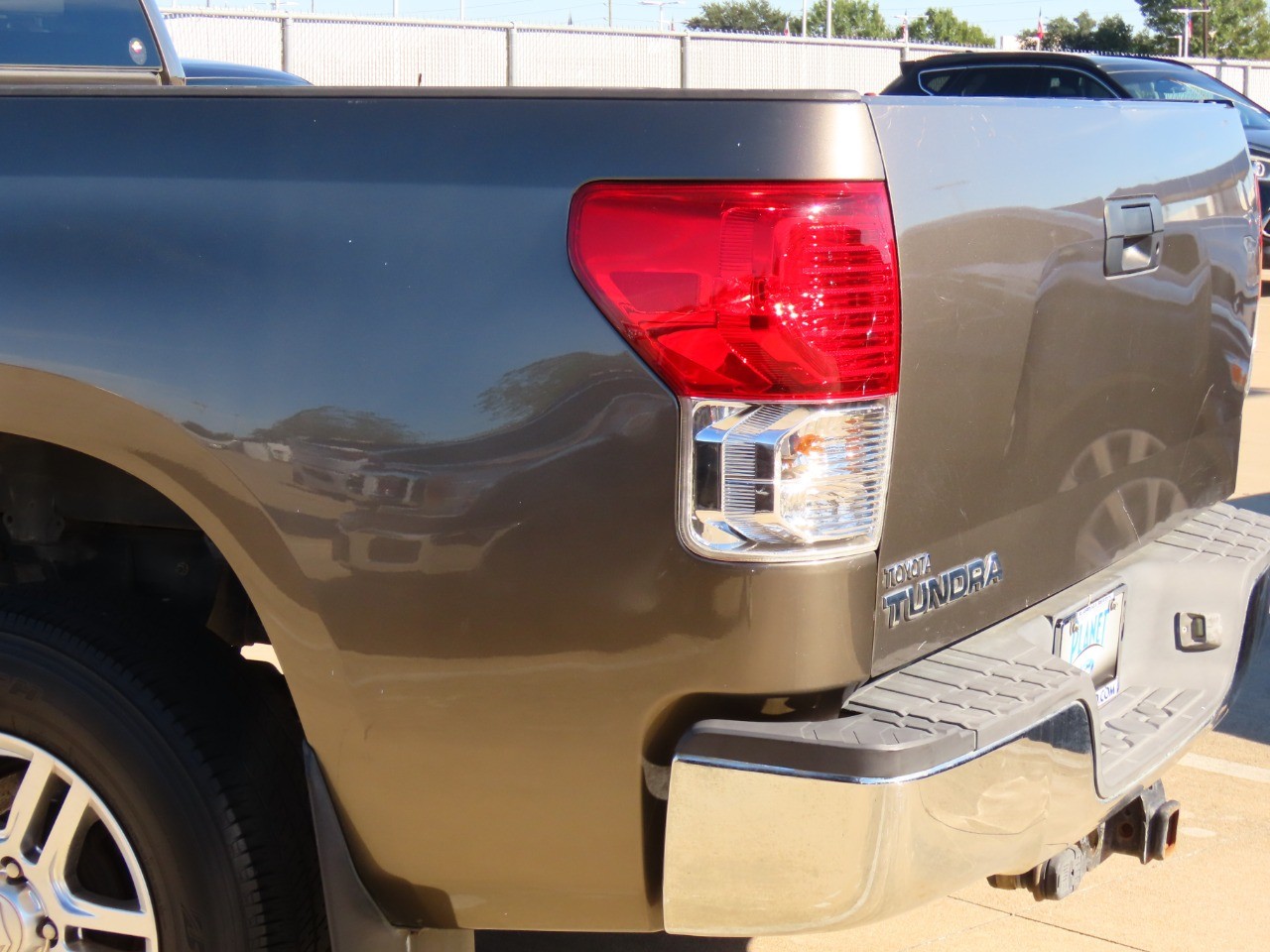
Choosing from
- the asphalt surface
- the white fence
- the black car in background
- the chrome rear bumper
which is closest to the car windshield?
the black car in background

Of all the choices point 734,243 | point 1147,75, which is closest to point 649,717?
point 734,243

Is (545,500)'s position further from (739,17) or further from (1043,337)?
(739,17)

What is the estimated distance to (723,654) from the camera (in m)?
1.86

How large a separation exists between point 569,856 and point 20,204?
3.90 feet

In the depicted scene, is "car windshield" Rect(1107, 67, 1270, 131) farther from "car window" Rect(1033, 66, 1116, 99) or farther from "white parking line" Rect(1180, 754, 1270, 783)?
"white parking line" Rect(1180, 754, 1270, 783)

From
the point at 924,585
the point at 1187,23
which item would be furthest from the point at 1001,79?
the point at 1187,23

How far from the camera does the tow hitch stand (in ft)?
8.27

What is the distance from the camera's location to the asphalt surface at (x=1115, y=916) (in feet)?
9.96

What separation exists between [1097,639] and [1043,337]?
25.6 inches

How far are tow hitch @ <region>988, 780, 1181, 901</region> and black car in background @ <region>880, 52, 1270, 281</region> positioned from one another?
401 inches

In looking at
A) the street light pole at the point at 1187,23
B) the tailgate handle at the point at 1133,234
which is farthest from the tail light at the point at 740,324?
the street light pole at the point at 1187,23

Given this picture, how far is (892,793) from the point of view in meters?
1.84

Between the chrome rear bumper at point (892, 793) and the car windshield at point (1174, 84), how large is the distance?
10.7 m

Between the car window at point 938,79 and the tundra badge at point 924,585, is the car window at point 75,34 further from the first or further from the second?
the car window at point 938,79
